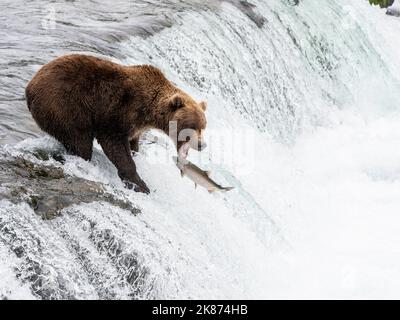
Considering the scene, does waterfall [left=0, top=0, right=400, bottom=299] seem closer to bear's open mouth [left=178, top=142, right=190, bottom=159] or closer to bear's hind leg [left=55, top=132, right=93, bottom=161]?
bear's hind leg [left=55, top=132, right=93, bottom=161]

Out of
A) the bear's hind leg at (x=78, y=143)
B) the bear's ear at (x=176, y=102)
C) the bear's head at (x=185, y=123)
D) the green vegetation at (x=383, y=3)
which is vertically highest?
the bear's ear at (x=176, y=102)

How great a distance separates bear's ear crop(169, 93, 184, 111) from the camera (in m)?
4.53

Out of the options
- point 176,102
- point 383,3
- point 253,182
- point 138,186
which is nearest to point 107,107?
point 176,102

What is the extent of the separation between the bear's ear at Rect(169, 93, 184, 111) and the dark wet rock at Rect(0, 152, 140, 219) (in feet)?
2.64

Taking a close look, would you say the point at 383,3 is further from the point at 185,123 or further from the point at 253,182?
the point at 185,123

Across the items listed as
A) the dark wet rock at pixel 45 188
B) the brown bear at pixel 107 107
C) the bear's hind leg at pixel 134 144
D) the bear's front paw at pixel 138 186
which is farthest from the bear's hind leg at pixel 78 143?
the bear's hind leg at pixel 134 144

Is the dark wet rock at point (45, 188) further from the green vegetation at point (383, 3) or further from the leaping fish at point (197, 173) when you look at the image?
the green vegetation at point (383, 3)

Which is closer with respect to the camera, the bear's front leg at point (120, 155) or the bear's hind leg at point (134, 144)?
the bear's front leg at point (120, 155)

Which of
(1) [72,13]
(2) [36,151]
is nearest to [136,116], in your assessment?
(2) [36,151]

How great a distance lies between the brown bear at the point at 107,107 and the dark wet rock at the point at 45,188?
0.90ft

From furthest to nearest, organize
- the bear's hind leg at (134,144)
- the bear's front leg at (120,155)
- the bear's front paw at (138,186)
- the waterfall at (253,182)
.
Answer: the bear's hind leg at (134,144) → the bear's front paw at (138,186) → the bear's front leg at (120,155) → the waterfall at (253,182)

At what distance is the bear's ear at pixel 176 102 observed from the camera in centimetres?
453

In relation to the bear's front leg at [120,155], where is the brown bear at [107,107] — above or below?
above

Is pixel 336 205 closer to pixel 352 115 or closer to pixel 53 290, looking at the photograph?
pixel 352 115
